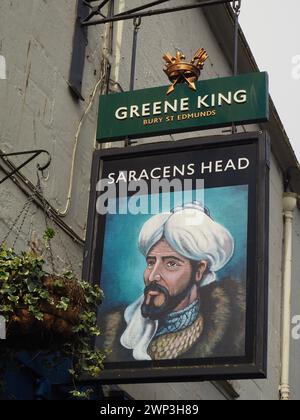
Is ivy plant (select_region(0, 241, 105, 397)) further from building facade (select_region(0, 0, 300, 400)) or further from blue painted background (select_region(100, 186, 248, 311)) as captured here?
building facade (select_region(0, 0, 300, 400))

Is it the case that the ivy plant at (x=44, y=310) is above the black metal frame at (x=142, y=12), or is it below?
below

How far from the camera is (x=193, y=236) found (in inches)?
352

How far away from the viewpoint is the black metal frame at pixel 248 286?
825cm

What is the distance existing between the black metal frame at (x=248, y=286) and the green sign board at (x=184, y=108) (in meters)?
0.25

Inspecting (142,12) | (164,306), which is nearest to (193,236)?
(164,306)

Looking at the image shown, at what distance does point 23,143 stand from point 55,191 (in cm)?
62

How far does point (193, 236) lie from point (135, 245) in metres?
0.50

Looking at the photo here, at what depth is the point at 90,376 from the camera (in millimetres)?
8461

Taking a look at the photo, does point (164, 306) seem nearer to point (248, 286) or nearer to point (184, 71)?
point (248, 286)

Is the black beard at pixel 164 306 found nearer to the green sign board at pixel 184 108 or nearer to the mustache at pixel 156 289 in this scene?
the mustache at pixel 156 289

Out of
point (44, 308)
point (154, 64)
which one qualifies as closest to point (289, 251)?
point (154, 64)

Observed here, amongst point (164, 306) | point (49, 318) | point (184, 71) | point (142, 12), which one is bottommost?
point (49, 318)

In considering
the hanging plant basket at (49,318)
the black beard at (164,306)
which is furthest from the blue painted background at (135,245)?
the hanging plant basket at (49,318)
